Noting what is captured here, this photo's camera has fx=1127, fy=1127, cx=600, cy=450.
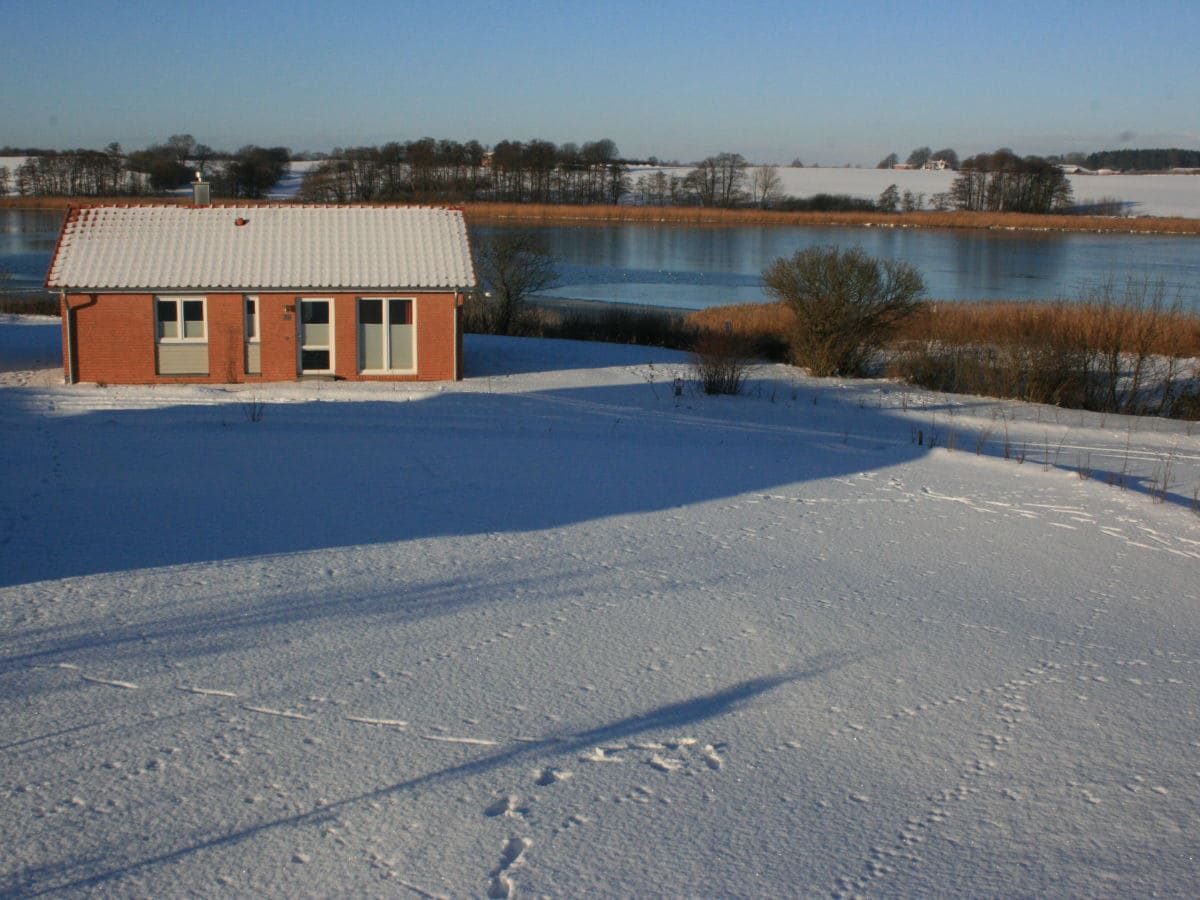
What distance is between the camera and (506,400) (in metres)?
18.6

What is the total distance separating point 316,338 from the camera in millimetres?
22844

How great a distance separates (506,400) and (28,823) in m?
14.4

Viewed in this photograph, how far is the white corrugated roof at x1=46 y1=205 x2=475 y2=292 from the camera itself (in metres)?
22.2

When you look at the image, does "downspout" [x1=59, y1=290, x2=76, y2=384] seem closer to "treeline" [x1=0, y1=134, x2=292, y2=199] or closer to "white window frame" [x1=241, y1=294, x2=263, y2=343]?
"white window frame" [x1=241, y1=294, x2=263, y2=343]

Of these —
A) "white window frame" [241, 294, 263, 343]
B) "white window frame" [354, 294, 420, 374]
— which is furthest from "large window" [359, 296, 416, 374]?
"white window frame" [241, 294, 263, 343]

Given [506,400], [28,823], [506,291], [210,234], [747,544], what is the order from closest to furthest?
1. [28,823]
2. [747,544]
3. [506,400]
4. [210,234]
5. [506,291]

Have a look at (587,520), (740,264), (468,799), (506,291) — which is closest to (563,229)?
(740,264)

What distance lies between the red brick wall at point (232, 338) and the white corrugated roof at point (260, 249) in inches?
14.0

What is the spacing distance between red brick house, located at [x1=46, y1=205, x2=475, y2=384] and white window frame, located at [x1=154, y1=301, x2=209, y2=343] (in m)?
0.03

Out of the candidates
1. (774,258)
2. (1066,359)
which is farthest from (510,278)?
(774,258)

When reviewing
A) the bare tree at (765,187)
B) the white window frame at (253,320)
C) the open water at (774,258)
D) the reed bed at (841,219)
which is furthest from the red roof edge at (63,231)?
the bare tree at (765,187)

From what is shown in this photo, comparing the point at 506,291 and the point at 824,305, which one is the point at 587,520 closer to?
the point at 824,305

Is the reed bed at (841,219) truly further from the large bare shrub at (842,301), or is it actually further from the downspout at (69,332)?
the downspout at (69,332)

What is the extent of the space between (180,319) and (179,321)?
0.15ft
